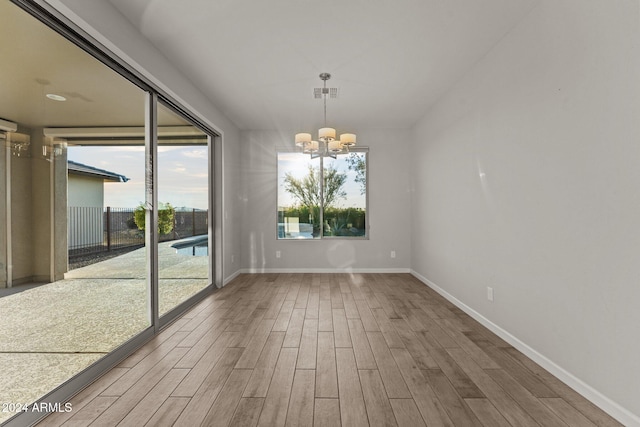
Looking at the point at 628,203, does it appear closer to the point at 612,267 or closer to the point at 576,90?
the point at 612,267

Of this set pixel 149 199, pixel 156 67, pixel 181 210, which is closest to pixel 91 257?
pixel 149 199

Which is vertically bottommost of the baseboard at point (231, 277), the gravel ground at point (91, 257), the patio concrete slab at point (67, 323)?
the baseboard at point (231, 277)

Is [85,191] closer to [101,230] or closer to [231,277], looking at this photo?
[101,230]

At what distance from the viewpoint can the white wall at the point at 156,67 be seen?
2.14m

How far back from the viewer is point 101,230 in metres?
2.37

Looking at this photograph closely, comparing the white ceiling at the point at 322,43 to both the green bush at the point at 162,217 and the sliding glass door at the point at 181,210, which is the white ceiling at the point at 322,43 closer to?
the sliding glass door at the point at 181,210

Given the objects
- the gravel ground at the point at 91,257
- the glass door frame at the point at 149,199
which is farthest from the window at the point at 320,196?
the gravel ground at the point at 91,257

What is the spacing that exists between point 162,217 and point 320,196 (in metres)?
3.28

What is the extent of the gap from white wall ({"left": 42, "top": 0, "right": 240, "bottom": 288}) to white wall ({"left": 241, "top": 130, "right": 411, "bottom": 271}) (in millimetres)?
504

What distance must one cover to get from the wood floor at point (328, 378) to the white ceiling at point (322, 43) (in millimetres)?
2705

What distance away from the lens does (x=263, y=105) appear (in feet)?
15.4

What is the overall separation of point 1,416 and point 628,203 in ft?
11.4

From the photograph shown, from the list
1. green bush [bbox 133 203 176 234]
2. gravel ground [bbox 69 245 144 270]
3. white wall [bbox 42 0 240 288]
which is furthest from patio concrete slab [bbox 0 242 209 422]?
white wall [bbox 42 0 240 288]

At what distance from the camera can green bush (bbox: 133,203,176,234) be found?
9.22ft
